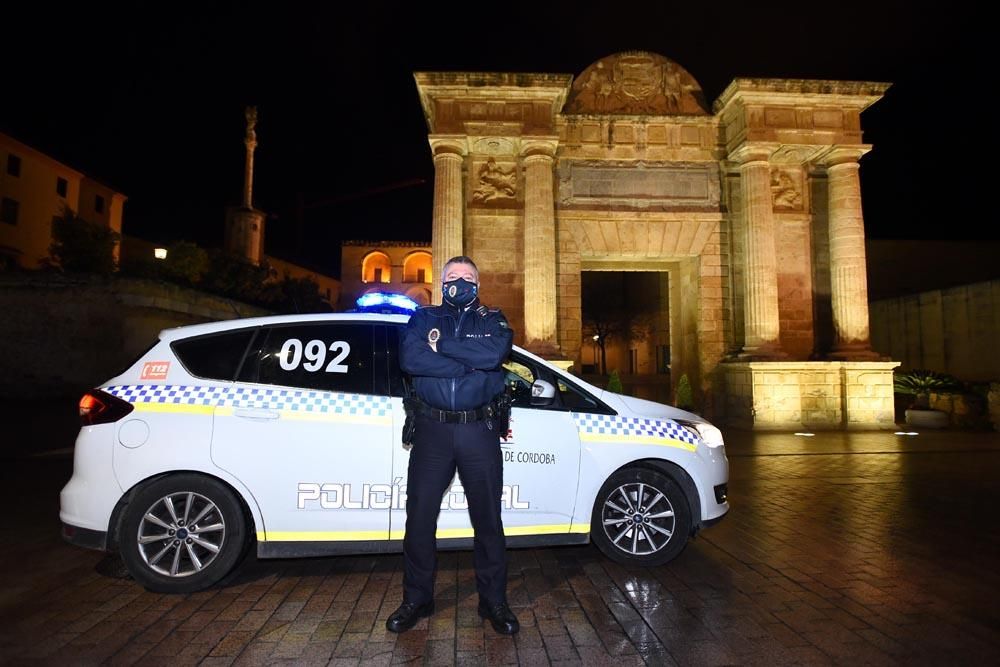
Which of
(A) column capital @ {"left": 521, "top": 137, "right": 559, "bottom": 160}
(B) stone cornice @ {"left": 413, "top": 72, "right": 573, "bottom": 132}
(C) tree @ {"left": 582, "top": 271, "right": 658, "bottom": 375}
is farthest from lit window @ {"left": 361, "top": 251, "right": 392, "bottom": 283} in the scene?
(A) column capital @ {"left": 521, "top": 137, "right": 559, "bottom": 160}

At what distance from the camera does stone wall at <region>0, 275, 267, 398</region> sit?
1734 cm

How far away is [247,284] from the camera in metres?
29.7

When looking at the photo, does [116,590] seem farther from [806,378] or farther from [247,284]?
[247,284]

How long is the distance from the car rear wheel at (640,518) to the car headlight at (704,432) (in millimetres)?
439

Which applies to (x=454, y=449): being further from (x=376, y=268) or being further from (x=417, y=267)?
(x=376, y=268)

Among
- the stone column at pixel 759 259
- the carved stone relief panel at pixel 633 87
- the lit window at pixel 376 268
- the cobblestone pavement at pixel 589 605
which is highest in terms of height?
the lit window at pixel 376 268

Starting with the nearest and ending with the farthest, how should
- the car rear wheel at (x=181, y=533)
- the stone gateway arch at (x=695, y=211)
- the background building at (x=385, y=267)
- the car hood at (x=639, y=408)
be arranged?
1. the car rear wheel at (x=181, y=533)
2. the car hood at (x=639, y=408)
3. the stone gateway arch at (x=695, y=211)
4. the background building at (x=385, y=267)

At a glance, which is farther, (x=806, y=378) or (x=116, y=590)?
(x=806, y=378)

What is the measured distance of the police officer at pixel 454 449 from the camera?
2.96m

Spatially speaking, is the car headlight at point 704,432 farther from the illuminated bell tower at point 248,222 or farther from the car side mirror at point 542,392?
the illuminated bell tower at point 248,222

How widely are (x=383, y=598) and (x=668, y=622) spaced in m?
1.74

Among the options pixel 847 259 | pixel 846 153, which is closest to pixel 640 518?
pixel 847 259

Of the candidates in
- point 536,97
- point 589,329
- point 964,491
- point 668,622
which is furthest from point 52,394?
point 589,329

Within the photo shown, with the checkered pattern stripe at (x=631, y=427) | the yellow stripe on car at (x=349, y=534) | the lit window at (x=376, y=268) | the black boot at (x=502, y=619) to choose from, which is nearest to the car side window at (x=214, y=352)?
the yellow stripe on car at (x=349, y=534)
